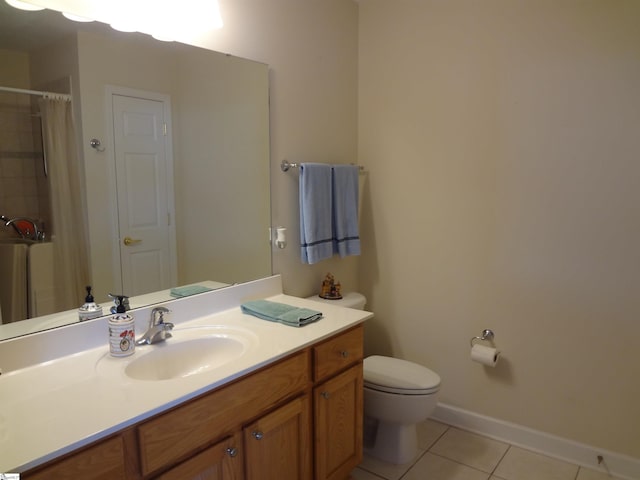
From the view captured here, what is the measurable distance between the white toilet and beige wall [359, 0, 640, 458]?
0.45m

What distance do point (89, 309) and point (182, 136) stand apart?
759 mm

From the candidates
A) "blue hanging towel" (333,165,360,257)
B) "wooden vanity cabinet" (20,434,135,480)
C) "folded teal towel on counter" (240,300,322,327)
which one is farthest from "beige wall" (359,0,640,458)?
"wooden vanity cabinet" (20,434,135,480)

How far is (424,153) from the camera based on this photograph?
2527 mm

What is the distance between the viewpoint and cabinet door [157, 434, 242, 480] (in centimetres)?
119

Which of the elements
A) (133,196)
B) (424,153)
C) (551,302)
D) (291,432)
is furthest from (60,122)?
(551,302)

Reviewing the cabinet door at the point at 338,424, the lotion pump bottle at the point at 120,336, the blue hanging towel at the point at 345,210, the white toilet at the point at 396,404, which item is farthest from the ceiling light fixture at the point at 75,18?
the white toilet at the point at 396,404

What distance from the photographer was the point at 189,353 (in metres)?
1.60

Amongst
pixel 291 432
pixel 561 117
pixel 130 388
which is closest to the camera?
pixel 130 388

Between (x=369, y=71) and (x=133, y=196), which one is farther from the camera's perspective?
(x=369, y=71)

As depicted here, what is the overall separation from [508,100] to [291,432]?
Result: 6.19 feet

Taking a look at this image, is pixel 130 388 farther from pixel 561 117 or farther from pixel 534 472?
pixel 561 117

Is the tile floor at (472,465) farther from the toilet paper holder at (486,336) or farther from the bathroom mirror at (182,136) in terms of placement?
the bathroom mirror at (182,136)

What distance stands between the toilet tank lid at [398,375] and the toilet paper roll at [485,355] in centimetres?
26

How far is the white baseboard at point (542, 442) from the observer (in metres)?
2.09
